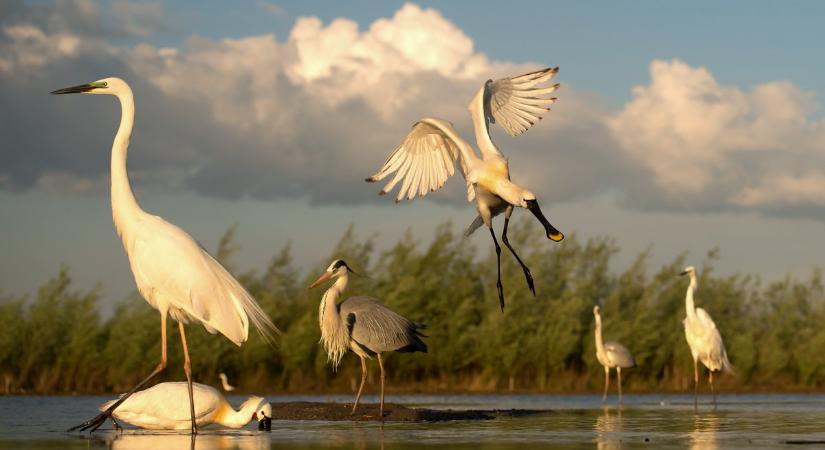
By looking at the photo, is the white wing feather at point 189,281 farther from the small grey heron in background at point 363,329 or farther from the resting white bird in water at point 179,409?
the small grey heron in background at point 363,329

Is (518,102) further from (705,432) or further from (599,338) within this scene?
(599,338)

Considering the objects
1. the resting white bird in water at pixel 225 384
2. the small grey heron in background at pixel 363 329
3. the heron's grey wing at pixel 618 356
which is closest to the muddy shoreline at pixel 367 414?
the small grey heron in background at pixel 363 329

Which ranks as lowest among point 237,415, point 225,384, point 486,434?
point 486,434

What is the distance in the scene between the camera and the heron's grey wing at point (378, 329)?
16.6 m

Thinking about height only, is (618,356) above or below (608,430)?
above

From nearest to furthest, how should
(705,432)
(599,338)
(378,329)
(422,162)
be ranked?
(705,432) < (422,162) < (378,329) < (599,338)

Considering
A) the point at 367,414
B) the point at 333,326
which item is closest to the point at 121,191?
the point at 367,414

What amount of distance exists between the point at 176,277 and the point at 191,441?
1.70 meters

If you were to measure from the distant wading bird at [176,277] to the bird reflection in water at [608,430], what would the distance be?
10.9ft

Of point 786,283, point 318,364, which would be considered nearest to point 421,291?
point 318,364

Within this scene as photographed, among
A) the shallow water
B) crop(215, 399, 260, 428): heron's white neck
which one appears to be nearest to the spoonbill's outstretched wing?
the shallow water

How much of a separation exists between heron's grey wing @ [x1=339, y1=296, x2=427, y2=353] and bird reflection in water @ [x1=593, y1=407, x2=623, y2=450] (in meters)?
2.85

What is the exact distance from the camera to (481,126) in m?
14.7

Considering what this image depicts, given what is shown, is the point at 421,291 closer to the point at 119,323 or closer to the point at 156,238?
the point at 119,323
